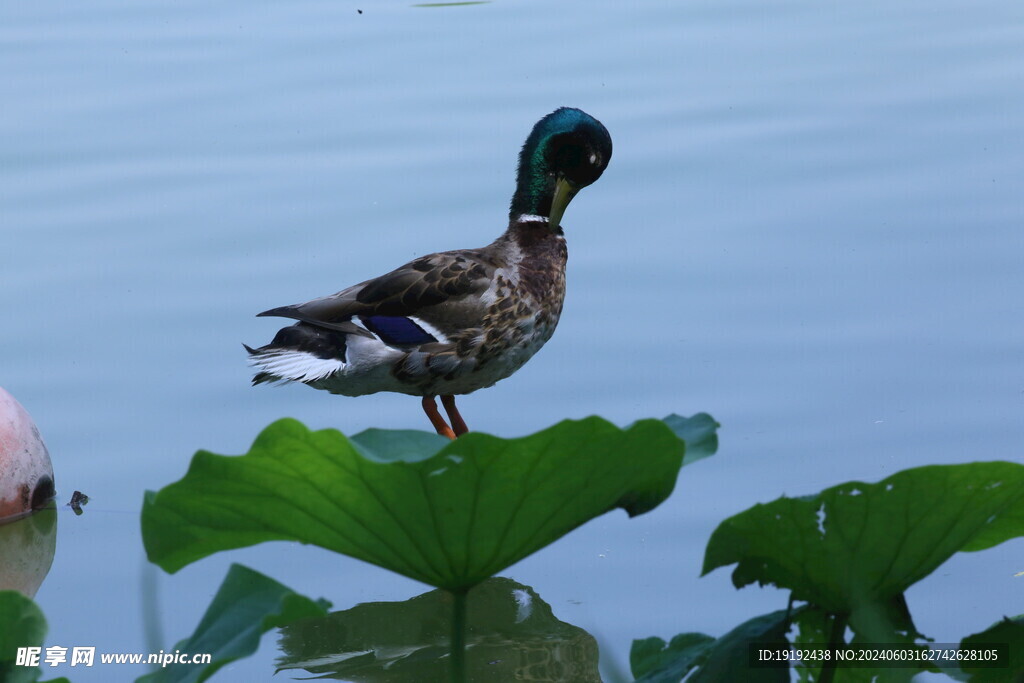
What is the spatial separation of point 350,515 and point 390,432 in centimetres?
26

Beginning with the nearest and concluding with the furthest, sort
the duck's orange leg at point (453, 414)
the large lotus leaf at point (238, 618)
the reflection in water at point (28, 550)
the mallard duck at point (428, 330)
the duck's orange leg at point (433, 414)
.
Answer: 1. the large lotus leaf at point (238, 618)
2. the reflection in water at point (28, 550)
3. the mallard duck at point (428, 330)
4. the duck's orange leg at point (433, 414)
5. the duck's orange leg at point (453, 414)

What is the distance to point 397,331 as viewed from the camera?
4246 millimetres

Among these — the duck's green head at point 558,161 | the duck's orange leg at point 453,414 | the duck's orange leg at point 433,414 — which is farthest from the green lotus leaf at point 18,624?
the duck's green head at point 558,161

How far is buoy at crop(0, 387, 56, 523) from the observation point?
386cm

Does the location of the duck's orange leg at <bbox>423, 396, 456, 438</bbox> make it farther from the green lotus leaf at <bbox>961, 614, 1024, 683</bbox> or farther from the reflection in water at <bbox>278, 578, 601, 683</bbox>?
the green lotus leaf at <bbox>961, 614, 1024, 683</bbox>

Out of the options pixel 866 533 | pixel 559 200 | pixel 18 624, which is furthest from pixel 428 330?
pixel 18 624

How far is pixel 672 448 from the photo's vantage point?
1.61 m

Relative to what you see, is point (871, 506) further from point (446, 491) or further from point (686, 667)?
point (446, 491)

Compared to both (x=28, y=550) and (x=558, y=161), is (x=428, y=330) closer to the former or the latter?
(x=558, y=161)

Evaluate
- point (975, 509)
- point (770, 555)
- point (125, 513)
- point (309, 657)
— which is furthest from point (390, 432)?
point (125, 513)

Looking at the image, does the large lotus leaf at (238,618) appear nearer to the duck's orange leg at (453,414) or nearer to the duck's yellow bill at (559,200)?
the duck's orange leg at (453,414)

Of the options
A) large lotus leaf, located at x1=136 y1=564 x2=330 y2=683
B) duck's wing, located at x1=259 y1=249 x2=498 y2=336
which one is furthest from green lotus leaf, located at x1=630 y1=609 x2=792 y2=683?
duck's wing, located at x1=259 y1=249 x2=498 y2=336

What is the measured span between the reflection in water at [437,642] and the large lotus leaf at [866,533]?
4.42ft

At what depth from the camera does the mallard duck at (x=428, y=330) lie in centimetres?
420
